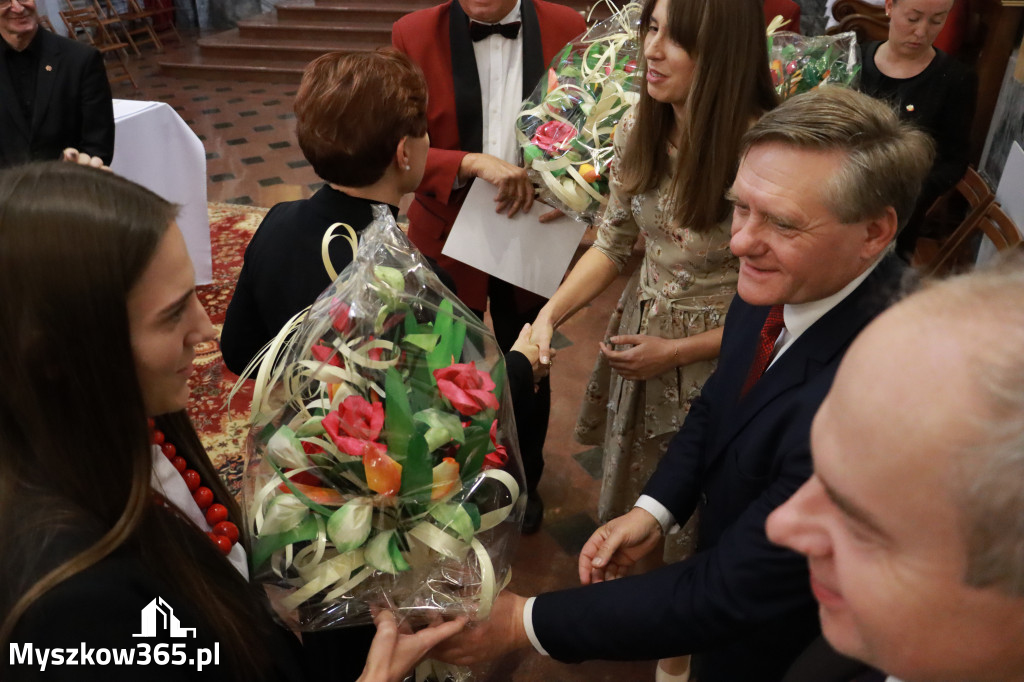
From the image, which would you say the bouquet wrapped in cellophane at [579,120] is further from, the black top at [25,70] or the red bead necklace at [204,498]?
the black top at [25,70]

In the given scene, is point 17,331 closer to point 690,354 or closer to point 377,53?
point 377,53

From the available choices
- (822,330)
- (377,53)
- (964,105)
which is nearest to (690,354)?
(822,330)

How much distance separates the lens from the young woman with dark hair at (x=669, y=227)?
1.69 meters

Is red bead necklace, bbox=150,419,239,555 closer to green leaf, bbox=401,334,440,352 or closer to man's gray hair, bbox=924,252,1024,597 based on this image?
green leaf, bbox=401,334,440,352

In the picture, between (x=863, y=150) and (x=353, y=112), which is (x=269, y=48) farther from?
(x=863, y=150)

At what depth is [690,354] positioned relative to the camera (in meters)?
1.96

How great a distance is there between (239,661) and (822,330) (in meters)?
1.11

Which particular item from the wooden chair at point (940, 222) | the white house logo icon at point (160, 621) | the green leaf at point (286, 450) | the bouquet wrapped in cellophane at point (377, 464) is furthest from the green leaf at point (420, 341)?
the wooden chair at point (940, 222)

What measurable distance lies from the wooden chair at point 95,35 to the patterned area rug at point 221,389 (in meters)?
6.06

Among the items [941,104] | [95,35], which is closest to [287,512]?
[941,104]

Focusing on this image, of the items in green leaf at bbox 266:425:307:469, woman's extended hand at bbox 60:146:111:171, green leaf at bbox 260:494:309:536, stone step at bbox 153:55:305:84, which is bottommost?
stone step at bbox 153:55:305:84

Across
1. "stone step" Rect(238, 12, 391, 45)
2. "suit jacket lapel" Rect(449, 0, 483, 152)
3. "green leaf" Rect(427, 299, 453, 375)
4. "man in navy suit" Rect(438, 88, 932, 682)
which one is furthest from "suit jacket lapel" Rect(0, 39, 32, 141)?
"stone step" Rect(238, 12, 391, 45)

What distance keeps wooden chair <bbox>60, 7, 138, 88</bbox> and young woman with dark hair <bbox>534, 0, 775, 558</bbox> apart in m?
9.67

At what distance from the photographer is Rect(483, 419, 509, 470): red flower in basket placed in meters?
1.20
